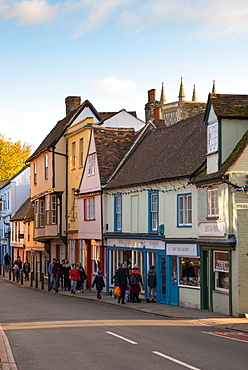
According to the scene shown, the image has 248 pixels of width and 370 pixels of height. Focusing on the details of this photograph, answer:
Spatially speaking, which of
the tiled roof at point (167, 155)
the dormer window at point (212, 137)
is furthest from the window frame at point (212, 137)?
the tiled roof at point (167, 155)

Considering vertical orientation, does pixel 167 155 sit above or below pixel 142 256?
above

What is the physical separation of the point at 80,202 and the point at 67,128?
20.7 feet

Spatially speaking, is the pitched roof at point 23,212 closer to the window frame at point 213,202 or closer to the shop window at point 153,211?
the shop window at point 153,211

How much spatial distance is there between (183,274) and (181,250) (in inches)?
41.8

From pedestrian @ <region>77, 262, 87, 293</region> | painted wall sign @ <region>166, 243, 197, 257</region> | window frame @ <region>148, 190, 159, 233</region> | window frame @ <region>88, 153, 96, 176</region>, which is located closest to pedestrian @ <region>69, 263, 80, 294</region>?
pedestrian @ <region>77, 262, 87, 293</region>

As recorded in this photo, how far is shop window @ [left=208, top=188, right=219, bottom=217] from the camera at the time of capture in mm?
24812

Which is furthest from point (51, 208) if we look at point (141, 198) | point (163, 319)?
point (163, 319)

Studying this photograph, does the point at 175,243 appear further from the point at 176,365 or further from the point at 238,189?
the point at 176,365

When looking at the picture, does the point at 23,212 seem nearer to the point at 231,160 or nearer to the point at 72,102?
the point at 72,102

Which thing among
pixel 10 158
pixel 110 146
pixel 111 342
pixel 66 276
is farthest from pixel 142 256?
pixel 10 158

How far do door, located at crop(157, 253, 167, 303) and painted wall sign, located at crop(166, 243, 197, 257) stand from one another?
869 millimetres

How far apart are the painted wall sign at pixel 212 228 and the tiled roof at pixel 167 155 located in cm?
237

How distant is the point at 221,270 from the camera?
2456cm

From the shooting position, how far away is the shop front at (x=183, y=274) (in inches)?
1040
